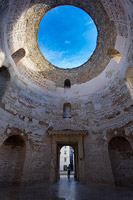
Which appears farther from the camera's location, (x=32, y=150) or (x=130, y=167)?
(x=32, y=150)

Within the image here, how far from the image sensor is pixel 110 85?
936 cm

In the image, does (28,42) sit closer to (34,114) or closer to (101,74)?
(34,114)

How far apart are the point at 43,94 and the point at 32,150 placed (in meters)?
4.54

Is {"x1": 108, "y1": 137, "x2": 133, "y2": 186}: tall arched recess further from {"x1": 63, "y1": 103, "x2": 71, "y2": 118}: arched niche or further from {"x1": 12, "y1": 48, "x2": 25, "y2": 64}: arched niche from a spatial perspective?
{"x1": 12, "y1": 48, "x2": 25, "y2": 64}: arched niche

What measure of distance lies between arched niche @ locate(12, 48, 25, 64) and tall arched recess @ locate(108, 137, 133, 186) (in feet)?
30.0

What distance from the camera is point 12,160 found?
302 inches

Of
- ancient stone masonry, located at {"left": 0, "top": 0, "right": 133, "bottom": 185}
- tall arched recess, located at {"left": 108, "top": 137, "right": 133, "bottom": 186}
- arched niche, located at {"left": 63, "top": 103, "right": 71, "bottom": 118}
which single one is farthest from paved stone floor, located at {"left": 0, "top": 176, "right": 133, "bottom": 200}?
arched niche, located at {"left": 63, "top": 103, "right": 71, "bottom": 118}

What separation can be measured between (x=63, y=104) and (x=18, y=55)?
5.39m

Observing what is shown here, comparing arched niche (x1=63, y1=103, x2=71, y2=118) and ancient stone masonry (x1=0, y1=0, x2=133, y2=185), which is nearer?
ancient stone masonry (x1=0, y1=0, x2=133, y2=185)

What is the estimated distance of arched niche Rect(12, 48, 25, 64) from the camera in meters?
8.99

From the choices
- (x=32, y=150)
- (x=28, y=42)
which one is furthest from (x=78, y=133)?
(x=28, y=42)

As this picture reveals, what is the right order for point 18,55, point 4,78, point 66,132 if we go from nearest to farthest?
point 4,78 → point 66,132 → point 18,55

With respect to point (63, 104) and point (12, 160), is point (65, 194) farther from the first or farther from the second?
point (63, 104)

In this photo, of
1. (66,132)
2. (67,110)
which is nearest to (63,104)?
(67,110)
